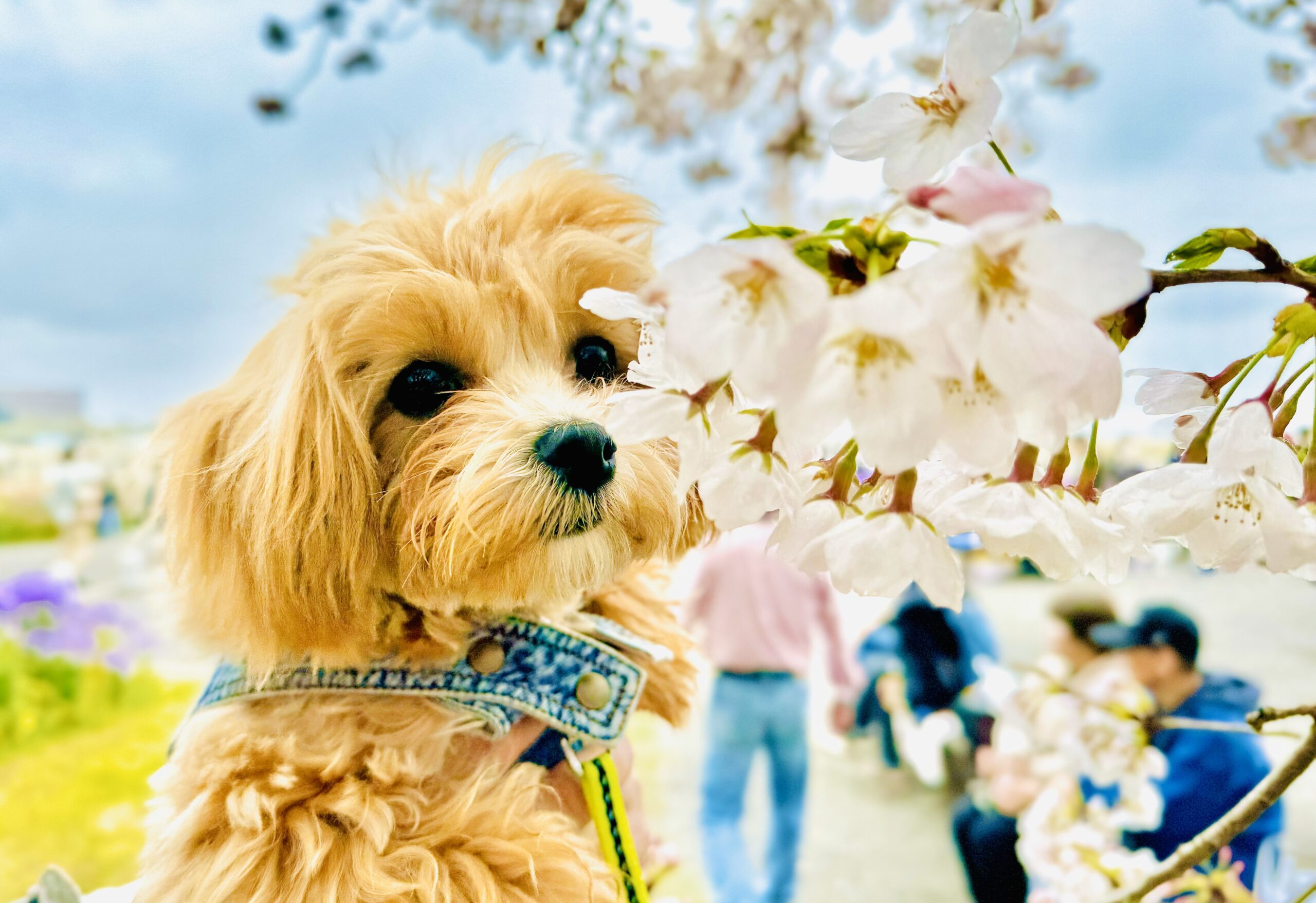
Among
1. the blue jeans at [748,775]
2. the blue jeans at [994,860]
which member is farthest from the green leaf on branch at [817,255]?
the blue jeans at [748,775]

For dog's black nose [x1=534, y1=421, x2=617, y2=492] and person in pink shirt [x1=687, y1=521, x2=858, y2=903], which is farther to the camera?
person in pink shirt [x1=687, y1=521, x2=858, y2=903]

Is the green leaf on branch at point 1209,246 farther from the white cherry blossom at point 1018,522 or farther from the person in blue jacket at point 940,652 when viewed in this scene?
the person in blue jacket at point 940,652

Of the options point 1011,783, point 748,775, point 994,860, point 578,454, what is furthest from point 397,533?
point 748,775

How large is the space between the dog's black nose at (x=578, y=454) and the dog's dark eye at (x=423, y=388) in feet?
0.49

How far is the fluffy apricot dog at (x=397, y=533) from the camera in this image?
2.02 feet

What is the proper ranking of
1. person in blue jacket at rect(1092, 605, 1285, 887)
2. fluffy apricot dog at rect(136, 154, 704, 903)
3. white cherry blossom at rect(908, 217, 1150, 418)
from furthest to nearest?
person in blue jacket at rect(1092, 605, 1285, 887), fluffy apricot dog at rect(136, 154, 704, 903), white cherry blossom at rect(908, 217, 1150, 418)

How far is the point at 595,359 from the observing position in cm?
83

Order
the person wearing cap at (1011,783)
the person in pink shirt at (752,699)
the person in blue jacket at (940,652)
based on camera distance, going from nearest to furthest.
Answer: the person wearing cap at (1011,783) < the person in pink shirt at (752,699) < the person in blue jacket at (940,652)

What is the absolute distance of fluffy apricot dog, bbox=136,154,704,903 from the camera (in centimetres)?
62

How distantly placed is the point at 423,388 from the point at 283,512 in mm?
180

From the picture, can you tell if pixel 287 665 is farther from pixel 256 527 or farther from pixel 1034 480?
pixel 1034 480

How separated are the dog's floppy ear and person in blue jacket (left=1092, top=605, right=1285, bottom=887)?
1451 mm

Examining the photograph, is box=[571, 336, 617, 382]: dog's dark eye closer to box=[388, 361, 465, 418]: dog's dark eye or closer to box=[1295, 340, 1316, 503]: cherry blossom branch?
box=[388, 361, 465, 418]: dog's dark eye

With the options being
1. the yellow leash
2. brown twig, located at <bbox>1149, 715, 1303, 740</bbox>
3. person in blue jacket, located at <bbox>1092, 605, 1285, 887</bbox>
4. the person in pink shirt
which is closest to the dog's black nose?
the yellow leash
